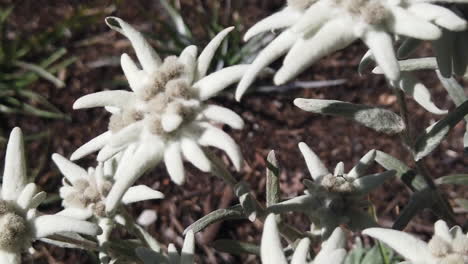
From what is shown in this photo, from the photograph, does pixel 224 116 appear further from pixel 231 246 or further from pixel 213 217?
pixel 231 246

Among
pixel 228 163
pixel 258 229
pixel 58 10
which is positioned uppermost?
pixel 58 10

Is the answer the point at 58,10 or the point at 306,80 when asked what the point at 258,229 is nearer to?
the point at 306,80

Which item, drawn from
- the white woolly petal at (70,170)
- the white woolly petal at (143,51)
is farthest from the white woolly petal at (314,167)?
the white woolly petal at (70,170)

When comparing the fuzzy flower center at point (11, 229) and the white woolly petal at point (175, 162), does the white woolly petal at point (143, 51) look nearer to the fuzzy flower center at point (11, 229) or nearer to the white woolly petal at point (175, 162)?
the white woolly petal at point (175, 162)

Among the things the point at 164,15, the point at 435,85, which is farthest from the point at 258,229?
the point at 164,15

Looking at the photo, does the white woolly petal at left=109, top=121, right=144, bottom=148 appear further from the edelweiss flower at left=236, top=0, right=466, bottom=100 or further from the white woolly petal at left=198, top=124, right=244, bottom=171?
the edelweiss flower at left=236, top=0, right=466, bottom=100

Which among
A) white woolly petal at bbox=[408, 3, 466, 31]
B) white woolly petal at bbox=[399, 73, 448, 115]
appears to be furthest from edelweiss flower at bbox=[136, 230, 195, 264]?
white woolly petal at bbox=[408, 3, 466, 31]
